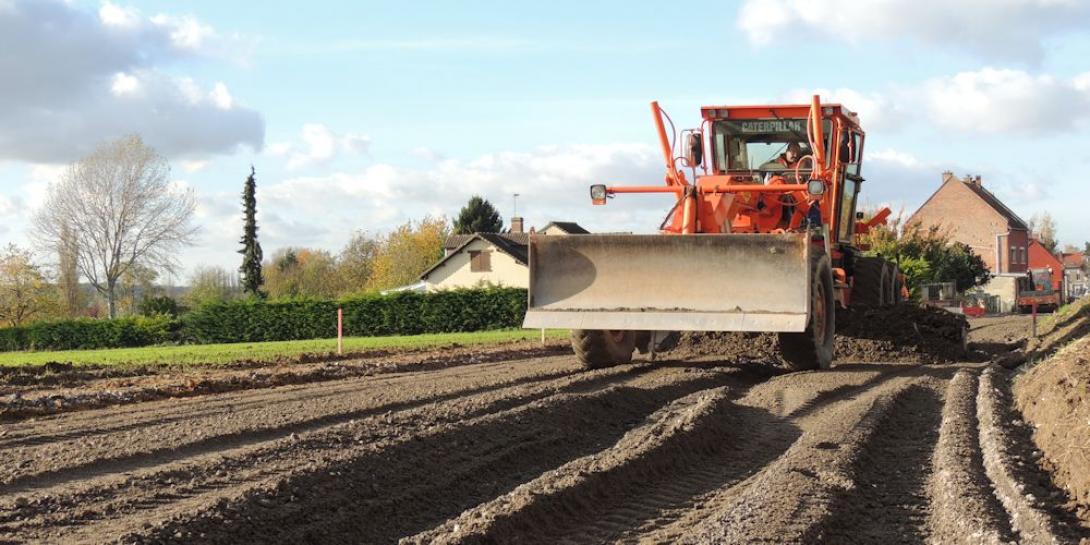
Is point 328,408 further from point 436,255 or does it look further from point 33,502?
point 436,255

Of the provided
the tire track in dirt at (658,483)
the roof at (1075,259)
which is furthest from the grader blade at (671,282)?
the roof at (1075,259)

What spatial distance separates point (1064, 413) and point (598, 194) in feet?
20.4

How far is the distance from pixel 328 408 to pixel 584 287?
344 cm

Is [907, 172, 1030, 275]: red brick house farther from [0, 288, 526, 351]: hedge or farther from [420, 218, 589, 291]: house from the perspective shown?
[0, 288, 526, 351]: hedge

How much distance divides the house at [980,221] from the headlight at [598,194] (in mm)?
62159

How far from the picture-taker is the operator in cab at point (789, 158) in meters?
14.6

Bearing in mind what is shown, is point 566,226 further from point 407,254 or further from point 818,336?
point 818,336

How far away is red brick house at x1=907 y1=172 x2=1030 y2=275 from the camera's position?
2859 inches

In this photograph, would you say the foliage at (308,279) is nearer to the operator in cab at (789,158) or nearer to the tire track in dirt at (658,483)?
the operator in cab at (789,158)

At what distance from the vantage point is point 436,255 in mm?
81125

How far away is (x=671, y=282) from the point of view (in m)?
12.3

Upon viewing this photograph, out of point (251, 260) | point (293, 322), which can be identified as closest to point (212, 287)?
point (251, 260)

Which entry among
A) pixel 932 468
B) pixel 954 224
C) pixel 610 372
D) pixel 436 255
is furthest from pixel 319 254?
pixel 932 468

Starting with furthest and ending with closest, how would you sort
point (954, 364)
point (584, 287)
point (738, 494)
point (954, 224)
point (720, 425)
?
point (954, 224), point (954, 364), point (584, 287), point (720, 425), point (738, 494)
